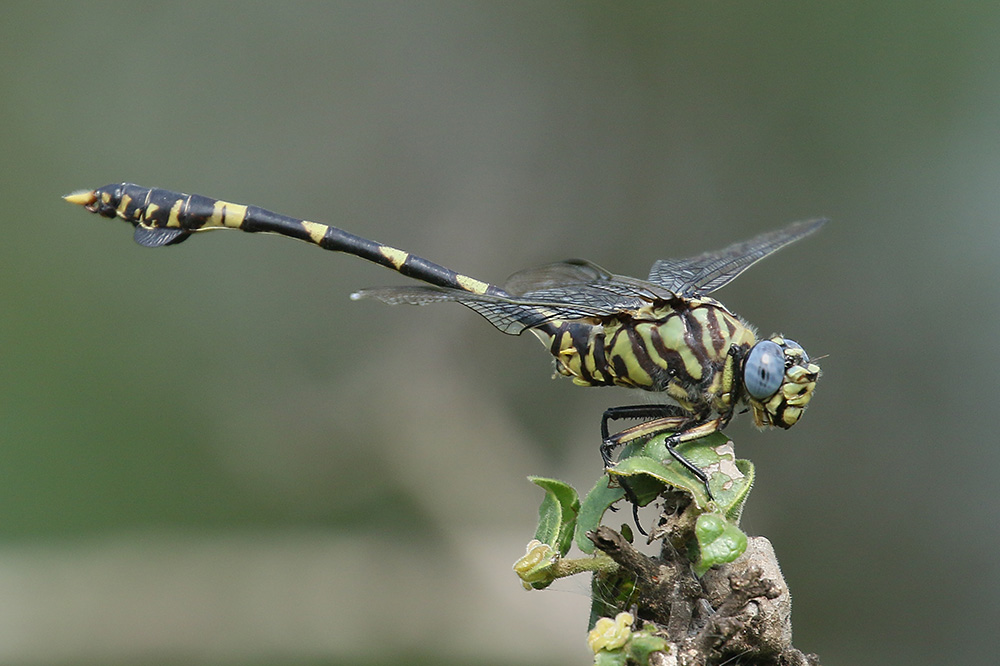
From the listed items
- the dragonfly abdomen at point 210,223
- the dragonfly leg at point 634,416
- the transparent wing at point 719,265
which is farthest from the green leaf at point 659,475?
the dragonfly abdomen at point 210,223

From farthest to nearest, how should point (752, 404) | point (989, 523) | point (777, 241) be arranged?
point (989, 523)
point (777, 241)
point (752, 404)

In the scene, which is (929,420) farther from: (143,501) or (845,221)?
(143,501)

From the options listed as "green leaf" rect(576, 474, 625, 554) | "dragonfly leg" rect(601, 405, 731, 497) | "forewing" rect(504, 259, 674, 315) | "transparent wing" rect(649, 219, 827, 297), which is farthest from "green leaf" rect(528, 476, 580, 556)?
"transparent wing" rect(649, 219, 827, 297)

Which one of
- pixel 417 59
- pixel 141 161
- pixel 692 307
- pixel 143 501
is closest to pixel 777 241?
pixel 692 307

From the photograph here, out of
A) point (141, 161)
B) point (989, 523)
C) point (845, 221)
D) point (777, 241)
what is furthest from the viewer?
point (141, 161)

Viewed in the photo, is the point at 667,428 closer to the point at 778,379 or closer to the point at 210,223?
the point at 778,379

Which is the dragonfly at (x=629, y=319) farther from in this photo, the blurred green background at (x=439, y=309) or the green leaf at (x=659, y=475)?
the blurred green background at (x=439, y=309)
